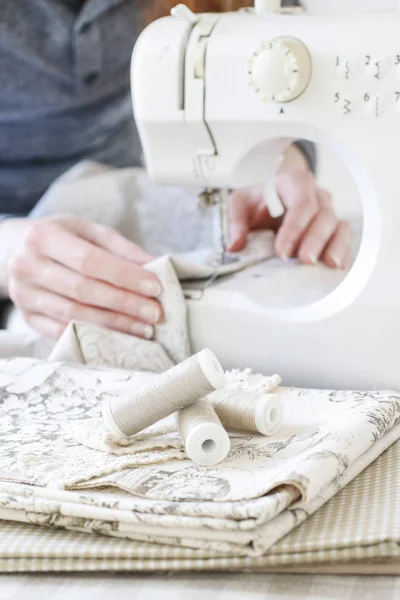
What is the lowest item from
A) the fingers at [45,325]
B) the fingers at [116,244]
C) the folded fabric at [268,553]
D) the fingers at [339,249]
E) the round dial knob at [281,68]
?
the fingers at [45,325]

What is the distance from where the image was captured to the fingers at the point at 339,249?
105 centimetres

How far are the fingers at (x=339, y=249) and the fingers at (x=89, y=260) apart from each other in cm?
23

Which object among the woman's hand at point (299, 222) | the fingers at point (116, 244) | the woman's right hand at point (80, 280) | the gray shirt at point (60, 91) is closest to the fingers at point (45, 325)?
the woman's right hand at point (80, 280)

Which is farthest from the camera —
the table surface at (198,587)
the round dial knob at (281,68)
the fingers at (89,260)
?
the fingers at (89,260)

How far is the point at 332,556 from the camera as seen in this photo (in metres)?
0.58

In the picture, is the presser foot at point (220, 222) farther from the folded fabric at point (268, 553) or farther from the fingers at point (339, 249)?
the folded fabric at point (268, 553)

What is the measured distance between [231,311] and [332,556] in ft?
1.36

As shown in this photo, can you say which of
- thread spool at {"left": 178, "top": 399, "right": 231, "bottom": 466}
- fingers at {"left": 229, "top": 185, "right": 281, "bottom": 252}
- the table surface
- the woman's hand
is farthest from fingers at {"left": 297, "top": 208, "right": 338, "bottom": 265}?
the table surface

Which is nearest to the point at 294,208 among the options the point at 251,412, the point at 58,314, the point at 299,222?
the point at 299,222

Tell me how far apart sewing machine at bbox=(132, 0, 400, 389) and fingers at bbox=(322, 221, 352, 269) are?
116mm

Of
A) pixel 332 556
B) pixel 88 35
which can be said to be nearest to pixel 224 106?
pixel 332 556

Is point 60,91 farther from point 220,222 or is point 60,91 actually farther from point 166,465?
point 166,465

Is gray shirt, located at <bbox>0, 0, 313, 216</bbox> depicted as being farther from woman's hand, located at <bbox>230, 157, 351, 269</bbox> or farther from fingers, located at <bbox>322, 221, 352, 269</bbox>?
fingers, located at <bbox>322, 221, 352, 269</bbox>

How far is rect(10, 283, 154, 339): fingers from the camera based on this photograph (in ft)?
3.25
